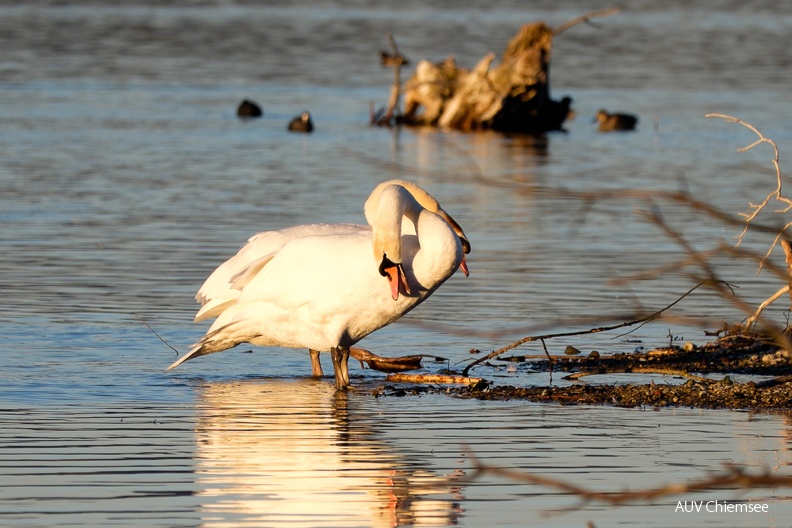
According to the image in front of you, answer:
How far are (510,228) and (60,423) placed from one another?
9093 millimetres

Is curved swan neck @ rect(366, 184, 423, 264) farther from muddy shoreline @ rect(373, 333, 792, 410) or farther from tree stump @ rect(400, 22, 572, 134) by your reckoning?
tree stump @ rect(400, 22, 572, 134)

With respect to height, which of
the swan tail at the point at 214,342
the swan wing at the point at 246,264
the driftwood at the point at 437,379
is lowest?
the driftwood at the point at 437,379

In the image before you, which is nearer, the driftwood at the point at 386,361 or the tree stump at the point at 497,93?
the driftwood at the point at 386,361

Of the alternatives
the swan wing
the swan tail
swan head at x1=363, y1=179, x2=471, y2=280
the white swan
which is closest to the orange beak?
the white swan

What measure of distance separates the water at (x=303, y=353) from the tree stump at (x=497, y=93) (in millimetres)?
904

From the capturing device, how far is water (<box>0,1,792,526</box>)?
666 centimetres

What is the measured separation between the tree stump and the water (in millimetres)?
904

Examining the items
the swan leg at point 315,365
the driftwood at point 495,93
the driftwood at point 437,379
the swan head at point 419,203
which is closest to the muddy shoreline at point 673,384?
the driftwood at point 437,379

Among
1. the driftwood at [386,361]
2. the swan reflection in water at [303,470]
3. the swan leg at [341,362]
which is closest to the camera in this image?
the swan reflection in water at [303,470]

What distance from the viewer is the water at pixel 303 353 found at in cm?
666

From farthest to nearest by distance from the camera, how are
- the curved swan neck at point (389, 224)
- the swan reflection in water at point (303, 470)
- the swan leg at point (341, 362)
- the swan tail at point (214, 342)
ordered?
the swan tail at point (214, 342) < the swan leg at point (341, 362) < the curved swan neck at point (389, 224) < the swan reflection in water at point (303, 470)

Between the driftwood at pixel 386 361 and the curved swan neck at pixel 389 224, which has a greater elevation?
the curved swan neck at pixel 389 224

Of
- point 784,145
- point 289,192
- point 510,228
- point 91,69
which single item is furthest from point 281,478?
point 91,69

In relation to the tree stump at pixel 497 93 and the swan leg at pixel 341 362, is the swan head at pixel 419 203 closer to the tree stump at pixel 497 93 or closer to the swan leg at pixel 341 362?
the swan leg at pixel 341 362
